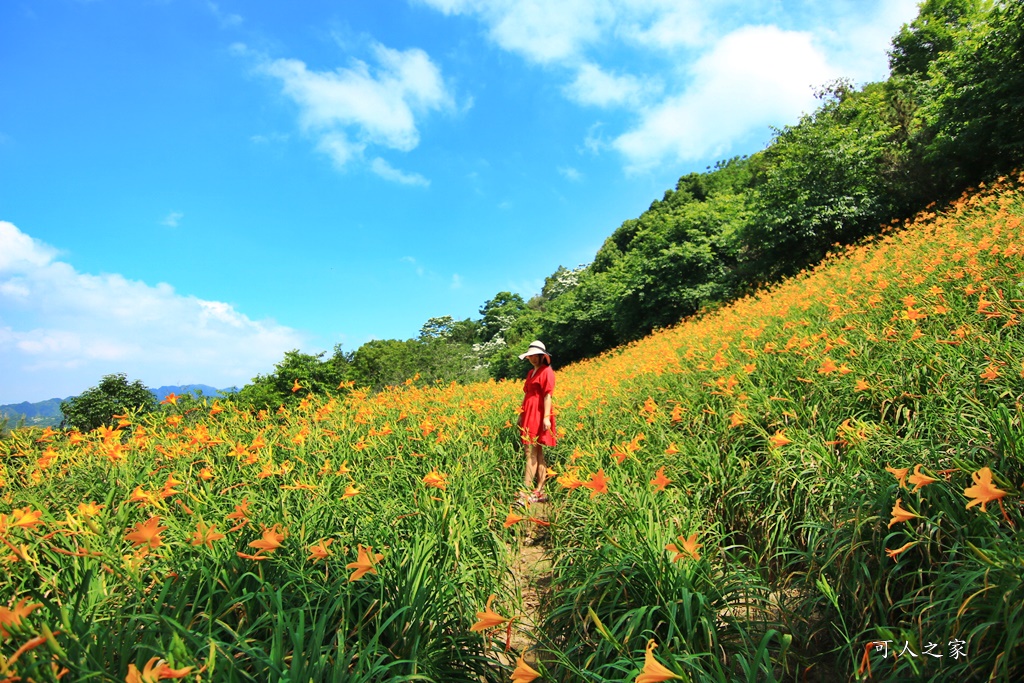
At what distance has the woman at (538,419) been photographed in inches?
143

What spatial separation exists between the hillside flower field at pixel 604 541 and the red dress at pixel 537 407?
0.30 metres

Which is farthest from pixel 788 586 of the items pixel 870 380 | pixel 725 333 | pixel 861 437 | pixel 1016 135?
pixel 1016 135

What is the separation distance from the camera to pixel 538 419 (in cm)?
387

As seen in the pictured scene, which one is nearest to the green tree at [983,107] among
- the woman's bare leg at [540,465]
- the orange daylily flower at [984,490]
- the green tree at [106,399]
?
the woman's bare leg at [540,465]

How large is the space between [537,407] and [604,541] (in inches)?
75.2

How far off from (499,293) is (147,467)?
38.0 meters

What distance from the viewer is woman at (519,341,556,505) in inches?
143

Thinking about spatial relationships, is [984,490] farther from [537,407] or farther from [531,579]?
[537,407]

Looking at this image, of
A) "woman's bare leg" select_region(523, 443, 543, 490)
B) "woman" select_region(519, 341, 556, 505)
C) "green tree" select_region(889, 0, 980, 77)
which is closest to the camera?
"woman's bare leg" select_region(523, 443, 543, 490)

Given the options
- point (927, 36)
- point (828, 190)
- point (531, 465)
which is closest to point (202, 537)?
point (531, 465)

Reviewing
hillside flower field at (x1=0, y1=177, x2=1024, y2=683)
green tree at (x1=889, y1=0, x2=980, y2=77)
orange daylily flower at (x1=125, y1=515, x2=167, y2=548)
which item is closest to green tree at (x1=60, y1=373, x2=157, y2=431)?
hillside flower field at (x1=0, y1=177, x2=1024, y2=683)

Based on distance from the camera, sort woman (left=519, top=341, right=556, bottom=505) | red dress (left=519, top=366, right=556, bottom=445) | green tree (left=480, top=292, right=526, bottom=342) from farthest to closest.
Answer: green tree (left=480, top=292, right=526, bottom=342), red dress (left=519, top=366, right=556, bottom=445), woman (left=519, top=341, right=556, bottom=505)

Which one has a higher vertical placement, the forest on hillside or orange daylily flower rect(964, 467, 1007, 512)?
the forest on hillside

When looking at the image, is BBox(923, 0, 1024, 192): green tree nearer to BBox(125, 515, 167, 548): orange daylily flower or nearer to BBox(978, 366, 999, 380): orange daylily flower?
BBox(978, 366, 999, 380): orange daylily flower
